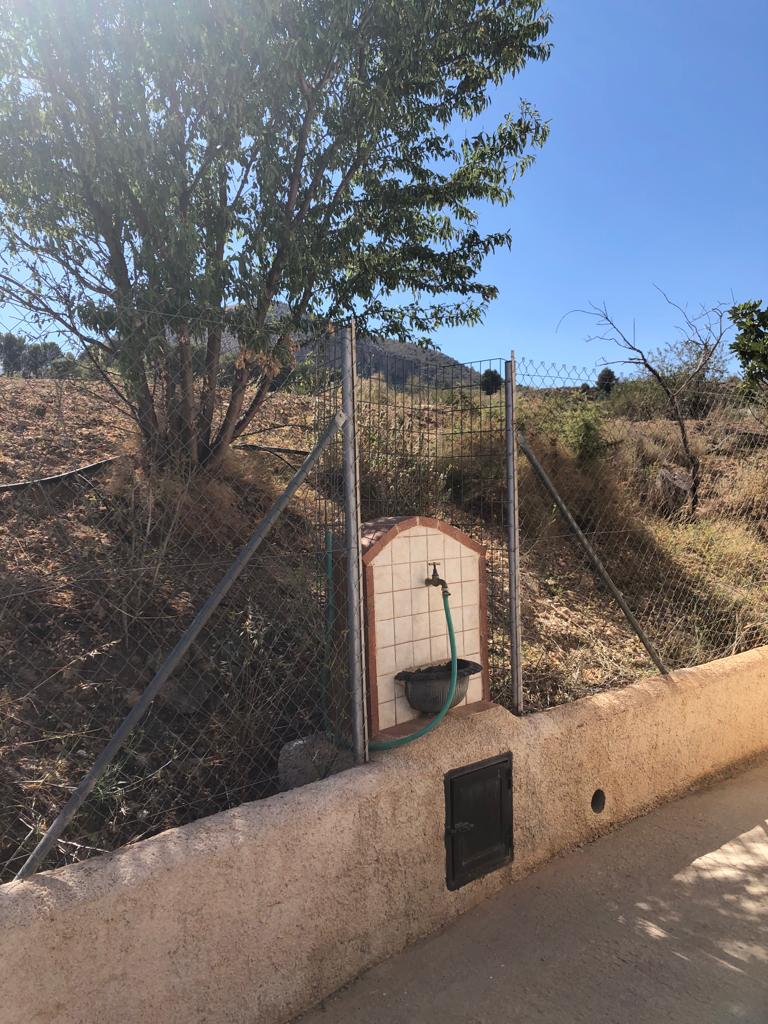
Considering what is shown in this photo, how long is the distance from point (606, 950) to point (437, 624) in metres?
1.45

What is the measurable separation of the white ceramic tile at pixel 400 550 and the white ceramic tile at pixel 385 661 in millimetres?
386

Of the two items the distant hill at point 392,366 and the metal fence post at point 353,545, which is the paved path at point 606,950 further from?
the distant hill at point 392,366

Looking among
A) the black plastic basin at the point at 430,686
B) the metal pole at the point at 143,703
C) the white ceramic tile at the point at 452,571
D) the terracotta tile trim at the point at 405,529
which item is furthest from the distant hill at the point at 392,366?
the black plastic basin at the point at 430,686

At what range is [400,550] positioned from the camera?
307 cm

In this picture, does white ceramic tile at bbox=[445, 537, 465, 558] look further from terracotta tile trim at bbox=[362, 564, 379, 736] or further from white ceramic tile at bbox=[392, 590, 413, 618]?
terracotta tile trim at bbox=[362, 564, 379, 736]

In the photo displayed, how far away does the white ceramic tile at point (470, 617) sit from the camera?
10.9ft

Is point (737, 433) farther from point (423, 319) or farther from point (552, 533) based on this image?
point (423, 319)

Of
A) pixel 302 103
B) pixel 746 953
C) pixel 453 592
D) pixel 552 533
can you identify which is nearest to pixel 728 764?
pixel 746 953

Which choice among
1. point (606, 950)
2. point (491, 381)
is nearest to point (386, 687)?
point (606, 950)

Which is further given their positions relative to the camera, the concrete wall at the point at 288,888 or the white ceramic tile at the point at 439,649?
the white ceramic tile at the point at 439,649

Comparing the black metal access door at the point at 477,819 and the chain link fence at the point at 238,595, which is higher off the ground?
the chain link fence at the point at 238,595

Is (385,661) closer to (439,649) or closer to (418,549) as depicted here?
(439,649)

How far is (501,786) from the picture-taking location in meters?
3.19

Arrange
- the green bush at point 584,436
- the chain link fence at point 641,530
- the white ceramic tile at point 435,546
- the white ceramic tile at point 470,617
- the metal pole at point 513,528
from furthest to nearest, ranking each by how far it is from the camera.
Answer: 1. the green bush at point 584,436
2. the chain link fence at point 641,530
3. the metal pole at point 513,528
4. the white ceramic tile at point 470,617
5. the white ceramic tile at point 435,546
